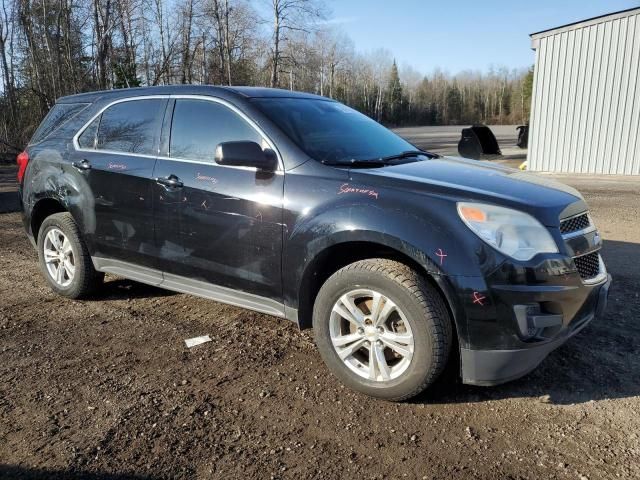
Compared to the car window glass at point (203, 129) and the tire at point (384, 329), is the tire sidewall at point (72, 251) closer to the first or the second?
the car window glass at point (203, 129)

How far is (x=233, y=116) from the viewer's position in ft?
12.5

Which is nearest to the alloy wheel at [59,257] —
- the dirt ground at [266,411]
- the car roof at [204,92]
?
the dirt ground at [266,411]

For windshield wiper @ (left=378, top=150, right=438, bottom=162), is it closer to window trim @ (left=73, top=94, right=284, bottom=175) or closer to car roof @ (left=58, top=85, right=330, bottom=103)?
window trim @ (left=73, top=94, right=284, bottom=175)

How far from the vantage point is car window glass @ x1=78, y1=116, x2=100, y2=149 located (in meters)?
4.70

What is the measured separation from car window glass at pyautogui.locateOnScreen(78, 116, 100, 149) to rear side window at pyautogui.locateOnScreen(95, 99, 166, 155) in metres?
0.04

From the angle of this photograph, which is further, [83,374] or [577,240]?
[83,374]

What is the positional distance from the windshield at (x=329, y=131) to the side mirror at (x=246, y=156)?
234 millimetres

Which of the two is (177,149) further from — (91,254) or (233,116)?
(91,254)

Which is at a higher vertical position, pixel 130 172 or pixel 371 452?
pixel 130 172

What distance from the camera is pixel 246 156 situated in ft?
11.2

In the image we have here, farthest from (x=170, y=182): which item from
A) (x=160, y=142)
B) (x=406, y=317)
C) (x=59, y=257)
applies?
(x=406, y=317)

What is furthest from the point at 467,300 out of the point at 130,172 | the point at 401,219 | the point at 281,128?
the point at 130,172

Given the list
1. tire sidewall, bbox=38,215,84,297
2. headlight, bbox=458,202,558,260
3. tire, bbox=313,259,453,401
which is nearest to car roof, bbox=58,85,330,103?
tire sidewall, bbox=38,215,84,297

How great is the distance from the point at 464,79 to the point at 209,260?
110m
